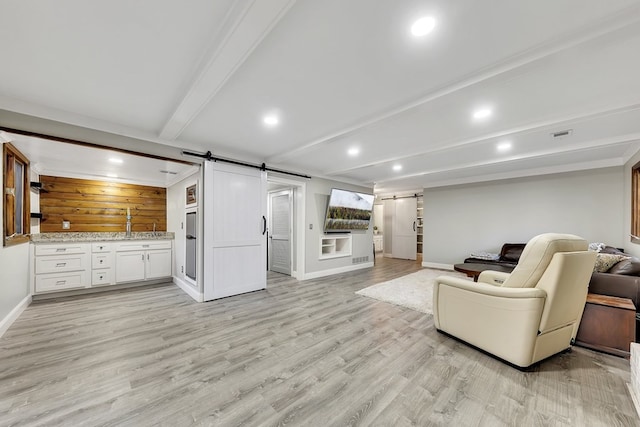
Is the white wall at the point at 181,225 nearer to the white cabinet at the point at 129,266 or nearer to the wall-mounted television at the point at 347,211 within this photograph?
the white cabinet at the point at 129,266

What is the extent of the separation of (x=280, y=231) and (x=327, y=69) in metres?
4.33

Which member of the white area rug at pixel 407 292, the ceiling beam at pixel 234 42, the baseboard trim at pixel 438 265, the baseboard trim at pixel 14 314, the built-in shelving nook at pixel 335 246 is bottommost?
the baseboard trim at pixel 438 265

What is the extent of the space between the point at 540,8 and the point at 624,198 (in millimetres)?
5265

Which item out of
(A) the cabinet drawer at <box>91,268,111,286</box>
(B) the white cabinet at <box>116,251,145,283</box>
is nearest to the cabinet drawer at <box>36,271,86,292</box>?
(A) the cabinet drawer at <box>91,268,111,286</box>

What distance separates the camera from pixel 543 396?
1.68m

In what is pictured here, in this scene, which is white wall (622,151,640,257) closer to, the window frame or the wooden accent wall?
the window frame

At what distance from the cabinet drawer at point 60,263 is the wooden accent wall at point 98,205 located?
1.04 metres

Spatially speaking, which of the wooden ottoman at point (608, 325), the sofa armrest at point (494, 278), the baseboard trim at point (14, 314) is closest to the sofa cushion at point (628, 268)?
the wooden ottoman at point (608, 325)

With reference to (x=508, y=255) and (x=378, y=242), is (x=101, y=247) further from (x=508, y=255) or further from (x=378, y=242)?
(x=378, y=242)

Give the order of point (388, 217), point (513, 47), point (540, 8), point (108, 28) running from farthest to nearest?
point (388, 217) → point (513, 47) → point (108, 28) → point (540, 8)

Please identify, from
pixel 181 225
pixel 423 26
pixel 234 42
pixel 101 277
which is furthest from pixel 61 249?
pixel 423 26

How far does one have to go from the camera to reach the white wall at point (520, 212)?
4.53 m

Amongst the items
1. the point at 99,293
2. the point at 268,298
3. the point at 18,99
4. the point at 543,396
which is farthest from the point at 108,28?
the point at 99,293

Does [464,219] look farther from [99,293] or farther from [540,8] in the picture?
[99,293]
